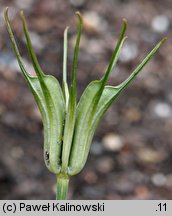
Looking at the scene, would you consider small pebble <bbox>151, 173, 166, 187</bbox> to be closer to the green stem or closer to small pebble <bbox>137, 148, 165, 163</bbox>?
small pebble <bbox>137, 148, 165, 163</bbox>

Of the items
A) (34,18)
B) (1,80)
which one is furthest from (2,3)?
(1,80)

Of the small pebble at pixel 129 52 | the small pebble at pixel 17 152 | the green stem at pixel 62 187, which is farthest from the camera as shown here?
the small pebble at pixel 129 52

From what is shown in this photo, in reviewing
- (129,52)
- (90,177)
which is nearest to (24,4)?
(129,52)

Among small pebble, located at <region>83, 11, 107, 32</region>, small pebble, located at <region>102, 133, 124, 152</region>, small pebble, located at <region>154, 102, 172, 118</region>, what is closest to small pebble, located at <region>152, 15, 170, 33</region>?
small pebble, located at <region>83, 11, 107, 32</region>

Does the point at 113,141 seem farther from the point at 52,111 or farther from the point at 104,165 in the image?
the point at 52,111

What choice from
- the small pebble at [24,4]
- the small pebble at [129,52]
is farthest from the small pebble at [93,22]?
the small pebble at [24,4]

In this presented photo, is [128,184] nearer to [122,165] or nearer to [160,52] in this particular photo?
[122,165]

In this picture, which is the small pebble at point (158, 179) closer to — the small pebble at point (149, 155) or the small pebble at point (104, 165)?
the small pebble at point (149, 155)
